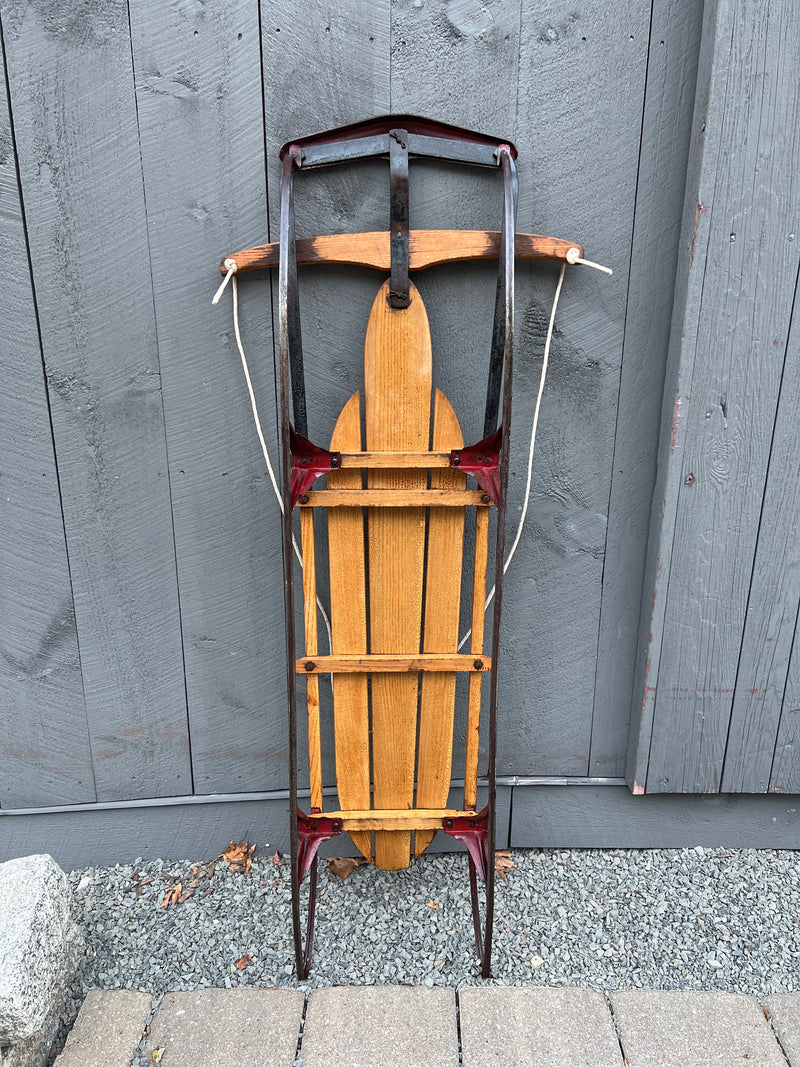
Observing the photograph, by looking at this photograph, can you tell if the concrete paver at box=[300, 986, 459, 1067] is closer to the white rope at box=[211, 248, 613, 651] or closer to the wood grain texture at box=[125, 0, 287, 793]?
the wood grain texture at box=[125, 0, 287, 793]

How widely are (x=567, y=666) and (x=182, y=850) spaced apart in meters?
1.13

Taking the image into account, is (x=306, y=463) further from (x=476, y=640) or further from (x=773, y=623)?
(x=773, y=623)

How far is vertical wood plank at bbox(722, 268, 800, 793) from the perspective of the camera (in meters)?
1.51

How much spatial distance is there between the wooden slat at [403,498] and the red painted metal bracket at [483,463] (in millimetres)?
37

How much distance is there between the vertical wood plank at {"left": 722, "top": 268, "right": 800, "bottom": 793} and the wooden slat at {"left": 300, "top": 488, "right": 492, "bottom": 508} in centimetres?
72

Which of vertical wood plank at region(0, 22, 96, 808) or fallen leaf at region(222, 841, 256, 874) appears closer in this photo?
vertical wood plank at region(0, 22, 96, 808)

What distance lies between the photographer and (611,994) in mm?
1466

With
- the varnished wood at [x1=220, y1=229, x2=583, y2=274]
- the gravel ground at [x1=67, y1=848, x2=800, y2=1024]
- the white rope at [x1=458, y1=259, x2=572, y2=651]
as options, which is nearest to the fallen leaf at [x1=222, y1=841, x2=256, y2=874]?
the gravel ground at [x1=67, y1=848, x2=800, y2=1024]

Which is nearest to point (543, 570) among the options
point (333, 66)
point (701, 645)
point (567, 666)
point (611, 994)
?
→ point (567, 666)

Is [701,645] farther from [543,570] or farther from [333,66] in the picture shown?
[333,66]

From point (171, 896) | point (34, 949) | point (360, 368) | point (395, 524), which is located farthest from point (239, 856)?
point (360, 368)

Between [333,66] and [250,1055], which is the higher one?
[333,66]

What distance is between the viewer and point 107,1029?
4.60 feet

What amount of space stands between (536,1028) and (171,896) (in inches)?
35.8
